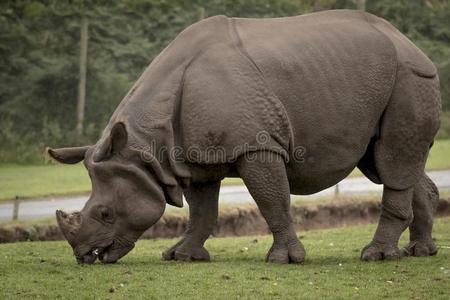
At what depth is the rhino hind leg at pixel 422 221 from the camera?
1228 cm

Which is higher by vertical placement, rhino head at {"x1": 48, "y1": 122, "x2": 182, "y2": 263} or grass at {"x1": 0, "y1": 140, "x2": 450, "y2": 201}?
rhino head at {"x1": 48, "y1": 122, "x2": 182, "y2": 263}

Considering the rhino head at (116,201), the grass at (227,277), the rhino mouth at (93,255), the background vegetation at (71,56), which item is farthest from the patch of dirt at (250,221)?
the background vegetation at (71,56)

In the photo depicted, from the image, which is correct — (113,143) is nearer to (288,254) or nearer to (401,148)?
(288,254)

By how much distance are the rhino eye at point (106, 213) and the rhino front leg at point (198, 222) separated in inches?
47.0

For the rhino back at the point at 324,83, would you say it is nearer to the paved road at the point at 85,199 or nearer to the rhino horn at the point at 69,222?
the rhino horn at the point at 69,222

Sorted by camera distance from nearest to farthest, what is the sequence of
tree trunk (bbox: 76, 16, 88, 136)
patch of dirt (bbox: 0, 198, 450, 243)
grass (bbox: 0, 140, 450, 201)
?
patch of dirt (bbox: 0, 198, 450, 243)
grass (bbox: 0, 140, 450, 201)
tree trunk (bbox: 76, 16, 88, 136)

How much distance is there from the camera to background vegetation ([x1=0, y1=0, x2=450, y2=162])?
30.0 metres

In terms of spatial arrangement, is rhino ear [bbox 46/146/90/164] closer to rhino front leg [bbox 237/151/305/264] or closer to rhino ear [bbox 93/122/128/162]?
rhino ear [bbox 93/122/128/162]

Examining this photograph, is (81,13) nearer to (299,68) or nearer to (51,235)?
(51,235)

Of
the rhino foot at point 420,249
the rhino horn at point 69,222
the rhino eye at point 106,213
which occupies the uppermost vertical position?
the rhino eye at point 106,213

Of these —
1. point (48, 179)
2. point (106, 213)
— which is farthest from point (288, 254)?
point (48, 179)

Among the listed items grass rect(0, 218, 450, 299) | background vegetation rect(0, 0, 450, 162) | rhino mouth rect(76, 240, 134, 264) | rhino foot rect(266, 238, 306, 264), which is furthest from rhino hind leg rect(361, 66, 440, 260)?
background vegetation rect(0, 0, 450, 162)

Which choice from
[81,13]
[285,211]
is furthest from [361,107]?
[81,13]

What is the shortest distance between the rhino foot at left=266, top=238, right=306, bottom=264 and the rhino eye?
1.80 m
